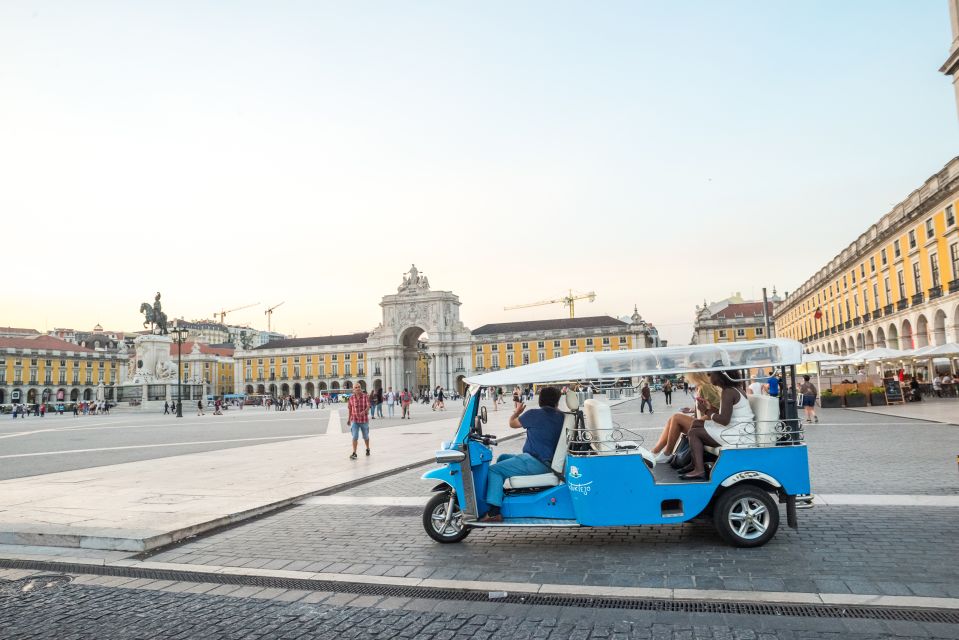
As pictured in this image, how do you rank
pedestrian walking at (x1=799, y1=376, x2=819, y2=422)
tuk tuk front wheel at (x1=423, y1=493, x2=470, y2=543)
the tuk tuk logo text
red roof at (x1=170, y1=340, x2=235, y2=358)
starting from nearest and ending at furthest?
the tuk tuk logo text < tuk tuk front wheel at (x1=423, y1=493, x2=470, y2=543) < pedestrian walking at (x1=799, y1=376, x2=819, y2=422) < red roof at (x1=170, y1=340, x2=235, y2=358)

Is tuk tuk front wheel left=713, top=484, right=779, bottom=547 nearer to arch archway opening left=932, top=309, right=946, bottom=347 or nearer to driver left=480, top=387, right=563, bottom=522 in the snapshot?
driver left=480, top=387, right=563, bottom=522

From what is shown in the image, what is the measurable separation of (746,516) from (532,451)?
2046 mm

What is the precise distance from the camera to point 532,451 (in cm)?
630

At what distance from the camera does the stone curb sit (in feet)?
13.9

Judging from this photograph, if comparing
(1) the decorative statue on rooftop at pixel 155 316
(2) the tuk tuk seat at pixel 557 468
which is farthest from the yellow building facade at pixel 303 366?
(2) the tuk tuk seat at pixel 557 468

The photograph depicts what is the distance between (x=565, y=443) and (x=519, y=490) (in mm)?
647

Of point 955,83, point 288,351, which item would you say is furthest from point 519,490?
point 288,351

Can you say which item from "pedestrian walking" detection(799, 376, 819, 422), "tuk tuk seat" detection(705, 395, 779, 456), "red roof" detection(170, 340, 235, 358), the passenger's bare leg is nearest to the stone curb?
the passenger's bare leg

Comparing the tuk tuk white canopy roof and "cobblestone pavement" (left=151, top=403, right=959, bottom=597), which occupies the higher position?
the tuk tuk white canopy roof

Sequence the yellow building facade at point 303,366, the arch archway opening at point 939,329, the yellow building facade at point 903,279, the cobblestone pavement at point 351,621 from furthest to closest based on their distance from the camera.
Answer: the yellow building facade at point 303,366 < the arch archway opening at point 939,329 < the yellow building facade at point 903,279 < the cobblestone pavement at point 351,621

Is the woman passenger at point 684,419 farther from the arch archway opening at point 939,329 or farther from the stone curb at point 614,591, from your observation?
the arch archway opening at point 939,329

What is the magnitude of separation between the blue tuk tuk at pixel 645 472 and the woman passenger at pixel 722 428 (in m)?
0.06

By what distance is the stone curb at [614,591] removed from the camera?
424 centimetres

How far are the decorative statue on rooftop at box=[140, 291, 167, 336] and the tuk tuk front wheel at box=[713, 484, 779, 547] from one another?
180 ft
